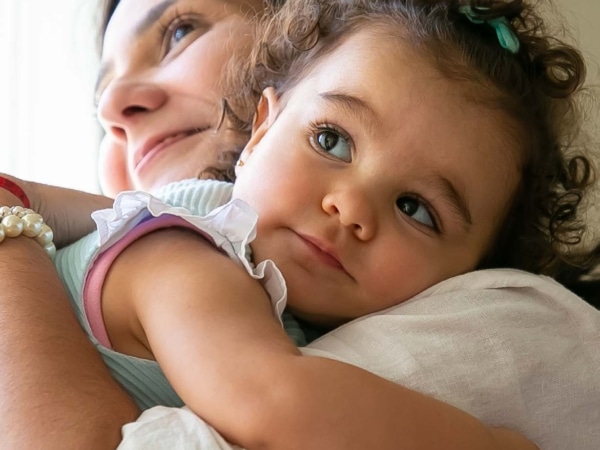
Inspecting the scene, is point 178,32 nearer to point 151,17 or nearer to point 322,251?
point 151,17

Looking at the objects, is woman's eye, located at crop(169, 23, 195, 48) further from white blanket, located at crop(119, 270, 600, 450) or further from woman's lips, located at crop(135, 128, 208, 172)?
white blanket, located at crop(119, 270, 600, 450)

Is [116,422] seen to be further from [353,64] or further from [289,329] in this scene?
[353,64]

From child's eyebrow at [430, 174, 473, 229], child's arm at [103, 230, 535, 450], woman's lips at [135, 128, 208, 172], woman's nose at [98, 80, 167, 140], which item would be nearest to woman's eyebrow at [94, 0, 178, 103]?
woman's nose at [98, 80, 167, 140]

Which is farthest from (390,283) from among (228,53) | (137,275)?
(228,53)

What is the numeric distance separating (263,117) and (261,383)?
62cm

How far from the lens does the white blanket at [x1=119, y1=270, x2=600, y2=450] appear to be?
706 millimetres

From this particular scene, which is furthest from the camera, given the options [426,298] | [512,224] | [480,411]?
[512,224]

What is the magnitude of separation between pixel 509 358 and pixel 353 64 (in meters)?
0.44

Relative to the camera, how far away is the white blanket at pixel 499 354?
0.71 meters

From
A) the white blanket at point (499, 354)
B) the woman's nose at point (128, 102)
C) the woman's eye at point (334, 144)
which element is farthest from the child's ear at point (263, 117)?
the white blanket at point (499, 354)

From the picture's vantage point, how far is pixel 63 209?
1020 mm

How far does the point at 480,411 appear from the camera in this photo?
71 centimetres

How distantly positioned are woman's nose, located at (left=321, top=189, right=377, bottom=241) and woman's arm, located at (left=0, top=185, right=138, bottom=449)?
0.98 feet

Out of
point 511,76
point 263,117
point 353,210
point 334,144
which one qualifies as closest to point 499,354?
point 353,210
